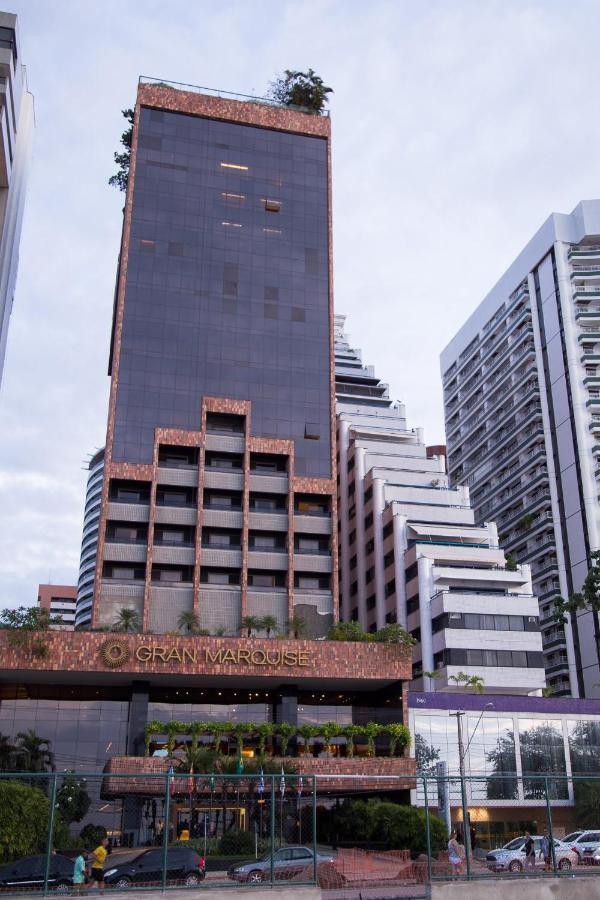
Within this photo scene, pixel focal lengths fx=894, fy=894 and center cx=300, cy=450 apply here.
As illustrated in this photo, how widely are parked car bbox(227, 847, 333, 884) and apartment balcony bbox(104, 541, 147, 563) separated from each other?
196 feet

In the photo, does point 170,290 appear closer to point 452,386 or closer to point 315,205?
point 315,205

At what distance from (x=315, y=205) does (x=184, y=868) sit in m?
86.1

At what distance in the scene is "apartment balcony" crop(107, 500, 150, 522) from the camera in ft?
282

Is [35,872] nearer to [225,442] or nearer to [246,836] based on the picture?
[246,836]

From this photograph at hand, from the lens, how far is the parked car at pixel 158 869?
26484 mm

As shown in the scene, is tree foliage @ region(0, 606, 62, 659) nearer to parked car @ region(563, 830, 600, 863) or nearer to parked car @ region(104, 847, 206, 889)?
parked car @ region(104, 847, 206, 889)

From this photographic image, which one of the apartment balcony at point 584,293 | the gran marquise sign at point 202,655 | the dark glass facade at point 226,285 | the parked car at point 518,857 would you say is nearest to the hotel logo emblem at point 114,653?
the gran marquise sign at point 202,655

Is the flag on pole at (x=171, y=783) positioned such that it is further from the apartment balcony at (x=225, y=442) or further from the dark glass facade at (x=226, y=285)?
the apartment balcony at (x=225, y=442)

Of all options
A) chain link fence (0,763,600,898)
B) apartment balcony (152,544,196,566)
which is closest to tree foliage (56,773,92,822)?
chain link fence (0,763,600,898)

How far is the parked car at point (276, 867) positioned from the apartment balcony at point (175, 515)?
61.9 metres

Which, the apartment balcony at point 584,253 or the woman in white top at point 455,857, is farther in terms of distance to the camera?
the apartment balcony at point 584,253

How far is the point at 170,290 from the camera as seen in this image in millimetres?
94312

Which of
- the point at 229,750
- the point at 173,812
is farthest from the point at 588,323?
the point at 173,812

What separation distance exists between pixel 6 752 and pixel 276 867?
1929 inches
